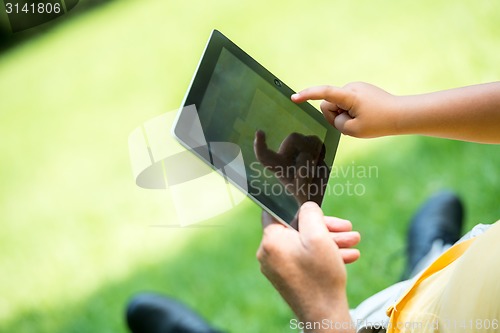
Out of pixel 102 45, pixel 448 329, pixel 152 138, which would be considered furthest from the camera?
pixel 102 45

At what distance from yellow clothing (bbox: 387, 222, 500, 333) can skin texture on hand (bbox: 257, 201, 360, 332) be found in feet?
0.25

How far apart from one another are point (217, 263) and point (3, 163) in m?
0.81

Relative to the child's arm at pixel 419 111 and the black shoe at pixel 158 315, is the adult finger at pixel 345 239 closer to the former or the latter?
the child's arm at pixel 419 111

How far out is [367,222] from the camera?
1.45m

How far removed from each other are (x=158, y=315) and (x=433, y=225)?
66 cm

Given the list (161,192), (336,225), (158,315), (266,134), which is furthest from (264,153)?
(161,192)

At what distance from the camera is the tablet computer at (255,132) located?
29.5 inches

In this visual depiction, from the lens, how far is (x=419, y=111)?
2.42 ft

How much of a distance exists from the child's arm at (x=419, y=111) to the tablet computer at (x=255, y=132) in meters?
0.04

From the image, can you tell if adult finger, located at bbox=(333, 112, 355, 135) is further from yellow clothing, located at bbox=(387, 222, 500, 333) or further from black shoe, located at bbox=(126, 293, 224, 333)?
black shoe, located at bbox=(126, 293, 224, 333)

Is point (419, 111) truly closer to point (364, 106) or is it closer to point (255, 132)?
point (364, 106)

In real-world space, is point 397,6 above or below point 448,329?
above

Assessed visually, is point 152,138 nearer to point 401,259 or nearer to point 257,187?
point 401,259

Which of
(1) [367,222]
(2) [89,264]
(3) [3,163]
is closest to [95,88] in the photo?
(3) [3,163]
